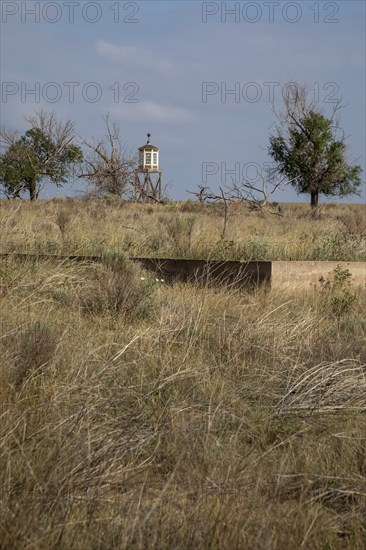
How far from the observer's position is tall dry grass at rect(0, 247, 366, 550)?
347 cm

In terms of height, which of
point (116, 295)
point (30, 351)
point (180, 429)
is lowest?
point (180, 429)

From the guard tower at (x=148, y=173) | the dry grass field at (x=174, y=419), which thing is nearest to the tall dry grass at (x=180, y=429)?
the dry grass field at (x=174, y=419)

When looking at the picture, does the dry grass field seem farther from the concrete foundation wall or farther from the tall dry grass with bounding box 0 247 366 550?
the concrete foundation wall

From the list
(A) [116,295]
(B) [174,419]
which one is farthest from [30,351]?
(A) [116,295]

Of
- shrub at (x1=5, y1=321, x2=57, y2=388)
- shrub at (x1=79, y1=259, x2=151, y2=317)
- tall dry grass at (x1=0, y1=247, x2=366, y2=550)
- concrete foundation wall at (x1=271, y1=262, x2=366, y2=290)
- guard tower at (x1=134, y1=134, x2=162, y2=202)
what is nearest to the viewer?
tall dry grass at (x1=0, y1=247, x2=366, y2=550)

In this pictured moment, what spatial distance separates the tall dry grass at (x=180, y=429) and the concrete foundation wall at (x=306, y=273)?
→ 2.37 m

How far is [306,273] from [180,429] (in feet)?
21.1

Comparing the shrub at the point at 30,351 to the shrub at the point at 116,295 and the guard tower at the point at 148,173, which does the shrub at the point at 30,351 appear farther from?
the guard tower at the point at 148,173

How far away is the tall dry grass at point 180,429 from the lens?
11.4 ft

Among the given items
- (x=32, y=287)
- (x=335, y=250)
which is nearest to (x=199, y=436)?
(x=32, y=287)

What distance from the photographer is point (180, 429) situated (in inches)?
179

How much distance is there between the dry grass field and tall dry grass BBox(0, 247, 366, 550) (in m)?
0.01

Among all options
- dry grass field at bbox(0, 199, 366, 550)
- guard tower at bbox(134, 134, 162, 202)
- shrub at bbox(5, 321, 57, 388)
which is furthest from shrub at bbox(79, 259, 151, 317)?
guard tower at bbox(134, 134, 162, 202)

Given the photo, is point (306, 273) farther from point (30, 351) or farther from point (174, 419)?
point (174, 419)
